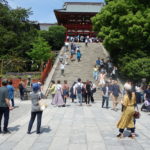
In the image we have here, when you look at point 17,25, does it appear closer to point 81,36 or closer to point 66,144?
point 81,36

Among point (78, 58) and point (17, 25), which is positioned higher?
point (17, 25)

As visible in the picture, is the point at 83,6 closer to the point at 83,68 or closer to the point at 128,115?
the point at 83,68

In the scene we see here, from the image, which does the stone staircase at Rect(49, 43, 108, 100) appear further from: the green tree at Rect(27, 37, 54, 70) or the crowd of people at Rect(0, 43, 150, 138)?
the green tree at Rect(27, 37, 54, 70)

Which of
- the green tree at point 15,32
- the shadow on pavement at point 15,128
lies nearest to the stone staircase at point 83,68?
the green tree at point 15,32

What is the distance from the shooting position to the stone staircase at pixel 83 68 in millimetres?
29369

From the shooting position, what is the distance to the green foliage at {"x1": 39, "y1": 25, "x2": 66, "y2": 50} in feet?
152

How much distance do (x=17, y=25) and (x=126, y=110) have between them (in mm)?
34555

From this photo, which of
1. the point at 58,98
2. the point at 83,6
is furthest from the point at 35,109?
the point at 83,6

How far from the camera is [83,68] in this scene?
32.9 metres

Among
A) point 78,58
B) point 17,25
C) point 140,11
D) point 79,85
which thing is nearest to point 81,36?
point 17,25

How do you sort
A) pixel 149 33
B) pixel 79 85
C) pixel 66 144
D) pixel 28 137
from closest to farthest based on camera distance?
pixel 66 144
pixel 28 137
pixel 79 85
pixel 149 33

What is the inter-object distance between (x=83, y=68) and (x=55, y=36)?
15435 mm

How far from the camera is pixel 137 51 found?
28.8m

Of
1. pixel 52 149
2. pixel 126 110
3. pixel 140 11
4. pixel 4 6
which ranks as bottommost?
pixel 52 149
